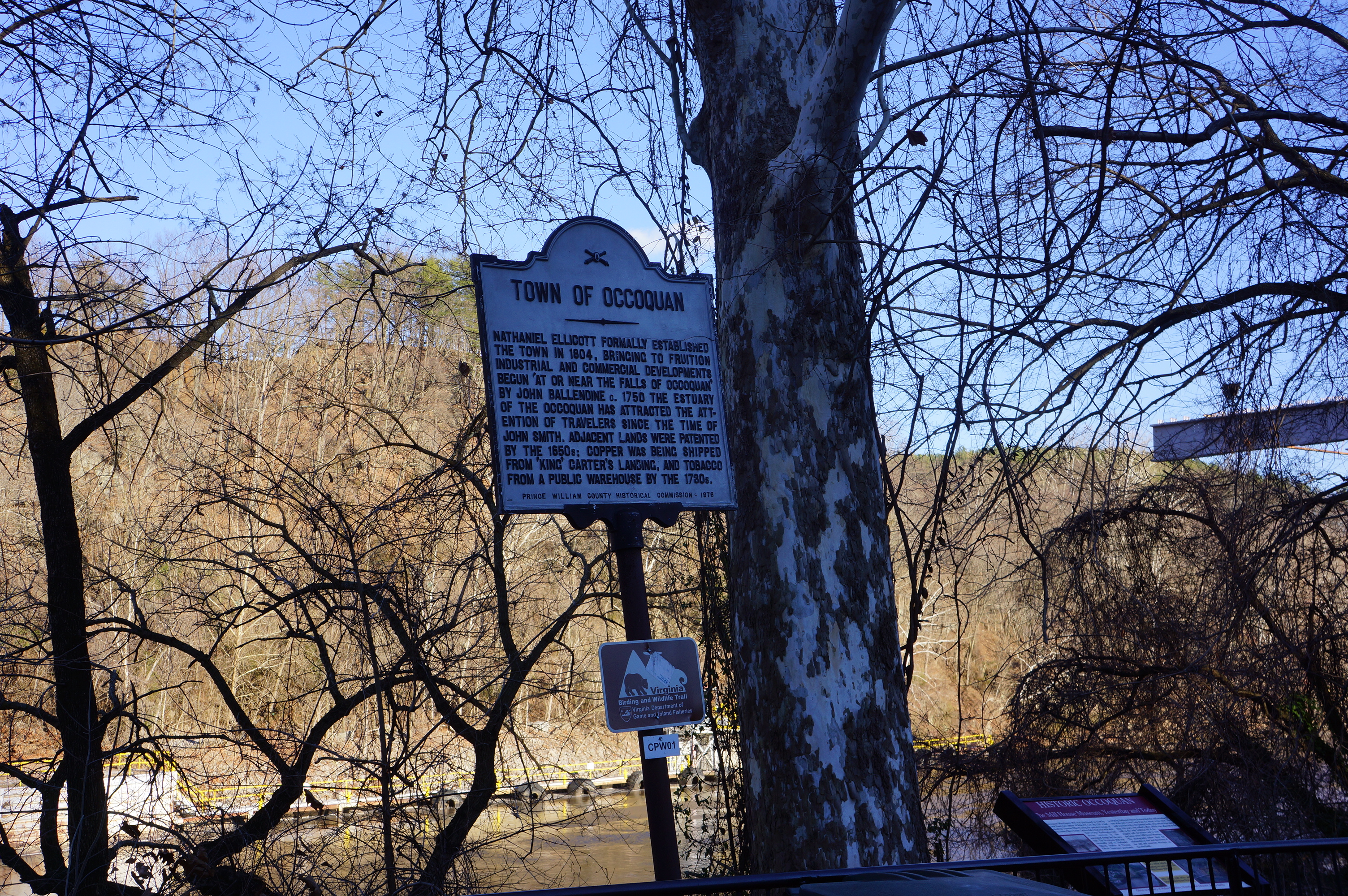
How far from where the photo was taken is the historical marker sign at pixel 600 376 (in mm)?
4301

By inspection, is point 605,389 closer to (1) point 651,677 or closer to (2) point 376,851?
(1) point 651,677

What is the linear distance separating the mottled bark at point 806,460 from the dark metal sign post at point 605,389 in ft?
2.18

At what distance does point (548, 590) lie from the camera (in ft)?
57.0

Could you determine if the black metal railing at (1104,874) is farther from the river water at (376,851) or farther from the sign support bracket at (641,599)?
the river water at (376,851)

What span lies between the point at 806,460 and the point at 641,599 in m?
1.44

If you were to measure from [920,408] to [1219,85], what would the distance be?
4.15m

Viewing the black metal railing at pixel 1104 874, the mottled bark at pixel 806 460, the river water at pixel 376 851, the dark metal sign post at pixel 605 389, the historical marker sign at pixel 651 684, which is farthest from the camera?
the river water at pixel 376 851

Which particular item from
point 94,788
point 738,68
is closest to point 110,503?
point 94,788

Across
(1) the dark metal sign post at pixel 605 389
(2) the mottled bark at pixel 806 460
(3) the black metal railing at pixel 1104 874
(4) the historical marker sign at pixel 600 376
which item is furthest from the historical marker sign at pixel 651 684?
(2) the mottled bark at pixel 806 460

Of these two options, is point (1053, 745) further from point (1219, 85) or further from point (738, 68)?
point (738, 68)

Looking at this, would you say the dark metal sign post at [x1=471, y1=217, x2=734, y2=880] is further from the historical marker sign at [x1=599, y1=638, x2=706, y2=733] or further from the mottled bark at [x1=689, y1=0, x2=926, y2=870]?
the mottled bark at [x1=689, y1=0, x2=926, y2=870]

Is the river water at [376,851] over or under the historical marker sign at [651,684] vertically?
under

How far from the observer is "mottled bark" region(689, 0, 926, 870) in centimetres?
486

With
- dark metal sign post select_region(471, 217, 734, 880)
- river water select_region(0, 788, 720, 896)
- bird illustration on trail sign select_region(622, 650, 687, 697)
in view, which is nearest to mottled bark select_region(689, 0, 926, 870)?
dark metal sign post select_region(471, 217, 734, 880)
